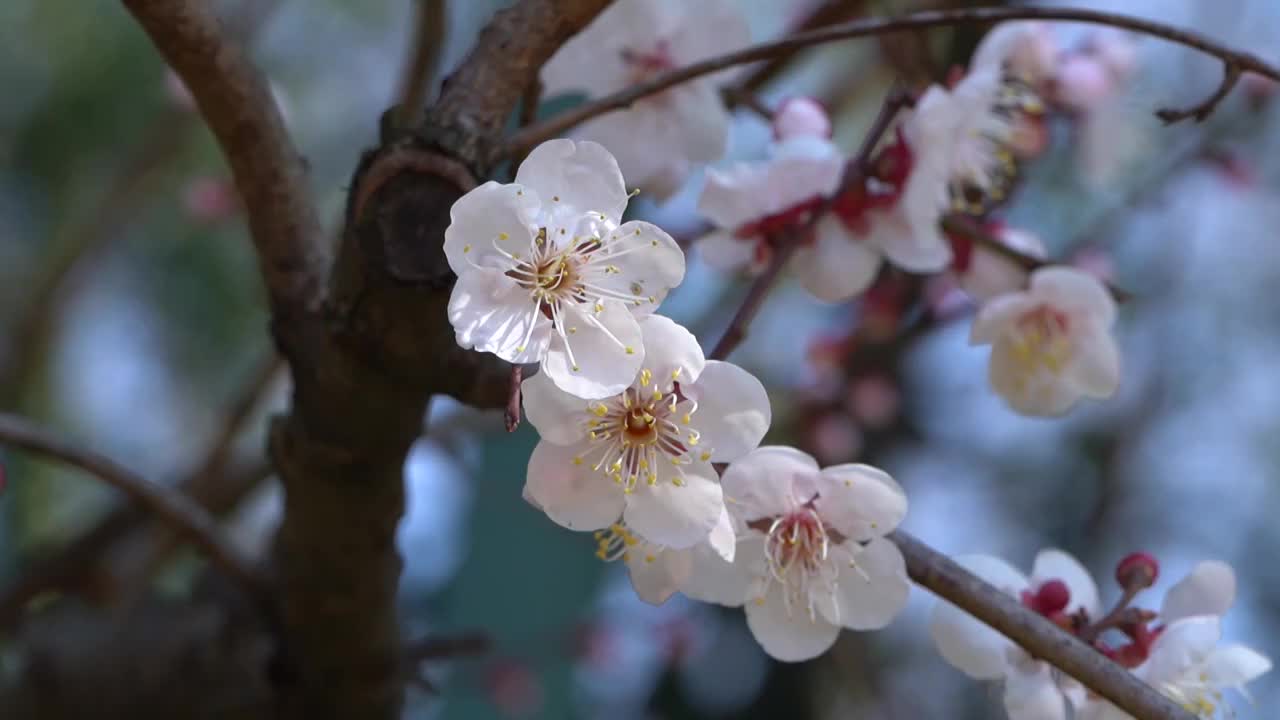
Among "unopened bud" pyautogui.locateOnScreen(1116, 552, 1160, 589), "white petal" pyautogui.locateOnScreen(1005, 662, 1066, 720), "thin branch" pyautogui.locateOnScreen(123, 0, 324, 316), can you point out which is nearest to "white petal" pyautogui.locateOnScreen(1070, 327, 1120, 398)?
"unopened bud" pyautogui.locateOnScreen(1116, 552, 1160, 589)

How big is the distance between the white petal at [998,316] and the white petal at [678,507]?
0.37 m

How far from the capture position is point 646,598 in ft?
2.00

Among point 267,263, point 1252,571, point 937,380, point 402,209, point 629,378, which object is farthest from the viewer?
point 1252,571

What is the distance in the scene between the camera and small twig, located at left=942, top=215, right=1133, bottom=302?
85 cm

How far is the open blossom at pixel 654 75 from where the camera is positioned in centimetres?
86

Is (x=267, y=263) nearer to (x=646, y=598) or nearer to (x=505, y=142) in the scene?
(x=505, y=142)

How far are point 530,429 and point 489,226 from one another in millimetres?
1258

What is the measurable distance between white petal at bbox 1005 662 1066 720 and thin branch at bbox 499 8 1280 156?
36 cm

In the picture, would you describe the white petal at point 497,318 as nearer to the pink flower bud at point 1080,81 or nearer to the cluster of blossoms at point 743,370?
the cluster of blossoms at point 743,370

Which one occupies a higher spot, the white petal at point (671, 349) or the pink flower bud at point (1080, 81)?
the white petal at point (671, 349)

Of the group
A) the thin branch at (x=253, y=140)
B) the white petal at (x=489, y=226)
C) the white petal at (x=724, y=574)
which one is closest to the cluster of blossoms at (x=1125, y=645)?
the white petal at (x=724, y=574)

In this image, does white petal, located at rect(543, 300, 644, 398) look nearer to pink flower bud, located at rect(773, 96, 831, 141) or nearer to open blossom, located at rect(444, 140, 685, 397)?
open blossom, located at rect(444, 140, 685, 397)

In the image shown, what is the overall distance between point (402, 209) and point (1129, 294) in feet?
1.72

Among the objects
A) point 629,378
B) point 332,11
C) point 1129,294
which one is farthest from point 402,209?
point 332,11
